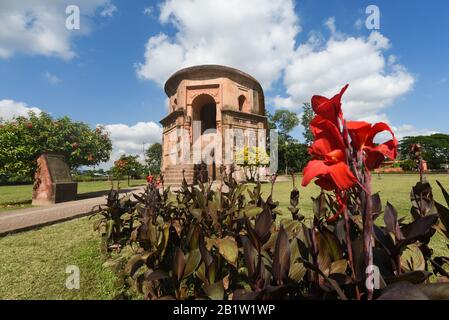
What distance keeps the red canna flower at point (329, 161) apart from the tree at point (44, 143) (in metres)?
10.9

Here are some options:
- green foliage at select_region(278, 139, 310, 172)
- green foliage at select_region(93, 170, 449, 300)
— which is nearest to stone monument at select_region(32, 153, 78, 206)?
green foliage at select_region(93, 170, 449, 300)

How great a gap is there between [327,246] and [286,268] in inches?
9.1

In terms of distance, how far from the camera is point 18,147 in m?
8.62

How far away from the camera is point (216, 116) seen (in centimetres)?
1989

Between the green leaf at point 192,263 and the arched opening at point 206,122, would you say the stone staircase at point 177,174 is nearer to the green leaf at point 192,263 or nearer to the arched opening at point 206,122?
the arched opening at point 206,122

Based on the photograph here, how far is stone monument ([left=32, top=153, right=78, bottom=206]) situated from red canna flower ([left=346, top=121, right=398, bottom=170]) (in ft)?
33.6

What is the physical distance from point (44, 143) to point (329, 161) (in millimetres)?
11978

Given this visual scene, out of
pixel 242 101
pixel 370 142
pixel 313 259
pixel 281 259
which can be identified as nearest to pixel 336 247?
pixel 313 259

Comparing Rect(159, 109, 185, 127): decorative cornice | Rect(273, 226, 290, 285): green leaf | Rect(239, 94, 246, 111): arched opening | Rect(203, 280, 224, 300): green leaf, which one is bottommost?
Rect(203, 280, 224, 300): green leaf

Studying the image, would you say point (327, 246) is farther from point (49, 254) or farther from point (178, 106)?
point (178, 106)

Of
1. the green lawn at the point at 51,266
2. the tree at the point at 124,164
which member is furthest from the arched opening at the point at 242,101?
the green lawn at the point at 51,266

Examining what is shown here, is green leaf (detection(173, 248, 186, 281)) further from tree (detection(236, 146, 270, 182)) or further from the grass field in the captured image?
tree (detection(236, 146, 270, 182))

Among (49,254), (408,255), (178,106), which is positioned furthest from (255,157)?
(408,255)

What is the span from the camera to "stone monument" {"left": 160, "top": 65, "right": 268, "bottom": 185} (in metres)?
18.4
